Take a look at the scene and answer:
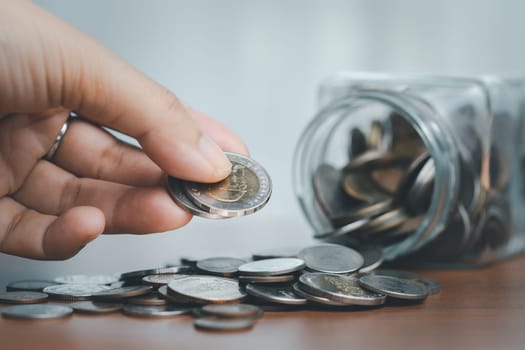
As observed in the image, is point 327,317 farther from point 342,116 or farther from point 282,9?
point 282,9

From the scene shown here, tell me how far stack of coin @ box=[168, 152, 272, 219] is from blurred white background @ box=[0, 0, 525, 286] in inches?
36.3

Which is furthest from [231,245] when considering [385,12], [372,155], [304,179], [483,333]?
[385,12]

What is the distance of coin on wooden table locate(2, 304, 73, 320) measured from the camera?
744 millimetres

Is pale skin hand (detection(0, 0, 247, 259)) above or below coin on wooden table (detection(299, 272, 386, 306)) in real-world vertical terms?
above

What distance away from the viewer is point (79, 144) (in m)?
1.07

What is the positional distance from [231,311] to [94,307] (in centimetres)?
17

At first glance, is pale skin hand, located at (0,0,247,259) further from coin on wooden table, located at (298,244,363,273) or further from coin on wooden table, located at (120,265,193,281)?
coin on wooden table, located at (298,244,363,273)

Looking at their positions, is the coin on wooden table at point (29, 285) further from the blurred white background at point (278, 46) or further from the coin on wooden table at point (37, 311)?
the blurred white background at point (278, 46)

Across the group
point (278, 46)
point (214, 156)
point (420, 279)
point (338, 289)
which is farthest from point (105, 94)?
point (278, 46)

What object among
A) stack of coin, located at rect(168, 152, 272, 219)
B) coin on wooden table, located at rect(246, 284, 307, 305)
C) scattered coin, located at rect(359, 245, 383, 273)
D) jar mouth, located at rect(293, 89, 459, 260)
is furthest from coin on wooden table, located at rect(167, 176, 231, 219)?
jar mouth, located at rect(293, 89, 459, 260)

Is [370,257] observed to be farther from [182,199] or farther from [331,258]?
[182,199]

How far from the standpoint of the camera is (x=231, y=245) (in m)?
1.46

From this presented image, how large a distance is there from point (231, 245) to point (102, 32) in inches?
34.8

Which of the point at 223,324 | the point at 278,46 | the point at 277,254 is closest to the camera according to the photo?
the point at 223,324
